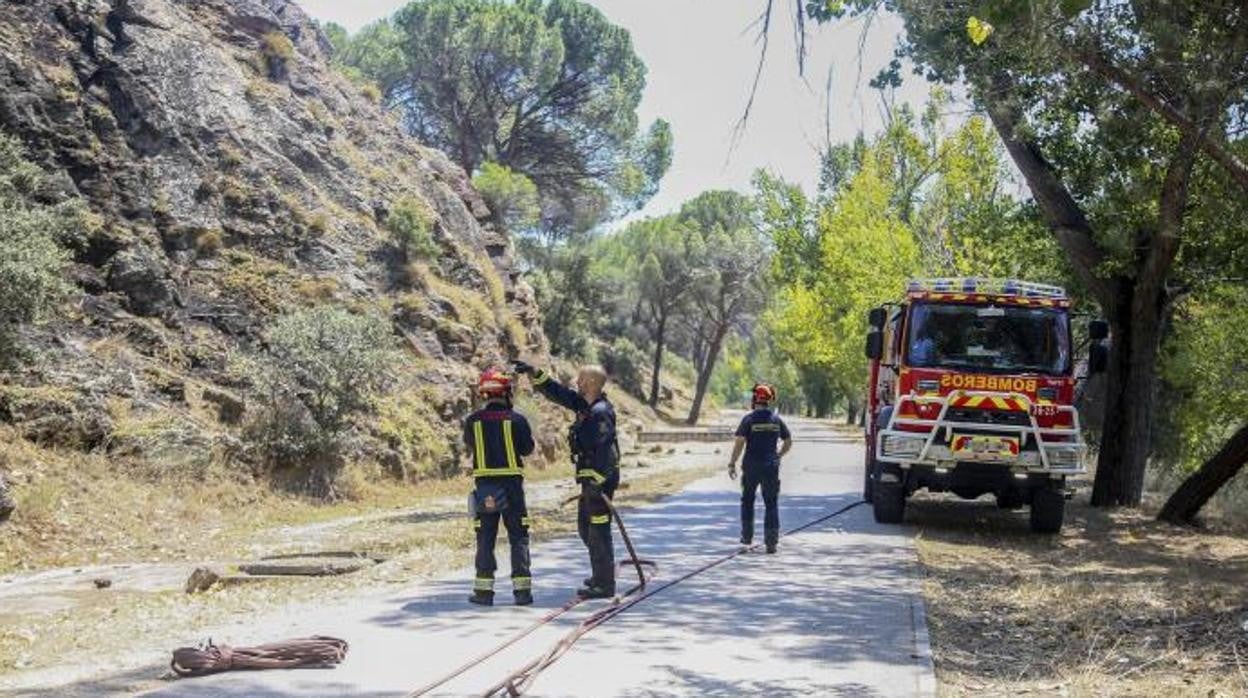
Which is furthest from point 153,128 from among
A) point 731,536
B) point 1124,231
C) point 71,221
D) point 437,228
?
point 1124,231

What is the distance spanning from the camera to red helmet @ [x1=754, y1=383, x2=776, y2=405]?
1320 centimetres

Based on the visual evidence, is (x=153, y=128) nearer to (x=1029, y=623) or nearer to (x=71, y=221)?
(x=71, y=221)

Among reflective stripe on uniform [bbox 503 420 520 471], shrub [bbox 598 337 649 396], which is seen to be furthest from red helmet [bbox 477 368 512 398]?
shrub [bbox 598 337 649 396]

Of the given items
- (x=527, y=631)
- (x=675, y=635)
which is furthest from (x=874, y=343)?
(x=527, y=631)

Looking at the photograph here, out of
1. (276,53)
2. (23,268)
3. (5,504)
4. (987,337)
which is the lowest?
(5,504)

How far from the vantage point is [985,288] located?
15.9 m

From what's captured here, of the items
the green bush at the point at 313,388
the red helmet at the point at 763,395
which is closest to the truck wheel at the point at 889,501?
the red helmet at the point at 763,395

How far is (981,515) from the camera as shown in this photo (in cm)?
1900

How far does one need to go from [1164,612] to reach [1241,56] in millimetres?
5239

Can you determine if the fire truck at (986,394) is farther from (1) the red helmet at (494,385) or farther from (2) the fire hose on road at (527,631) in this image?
(1) the red helmet at (494,385)

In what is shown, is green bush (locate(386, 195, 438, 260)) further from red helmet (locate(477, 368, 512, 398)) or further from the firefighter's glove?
the firefighter's glove

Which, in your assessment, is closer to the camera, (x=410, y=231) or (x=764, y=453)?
(x=764, y=453)

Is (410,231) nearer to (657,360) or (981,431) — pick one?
(981,431)

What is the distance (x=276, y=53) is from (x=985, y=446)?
2361cm
